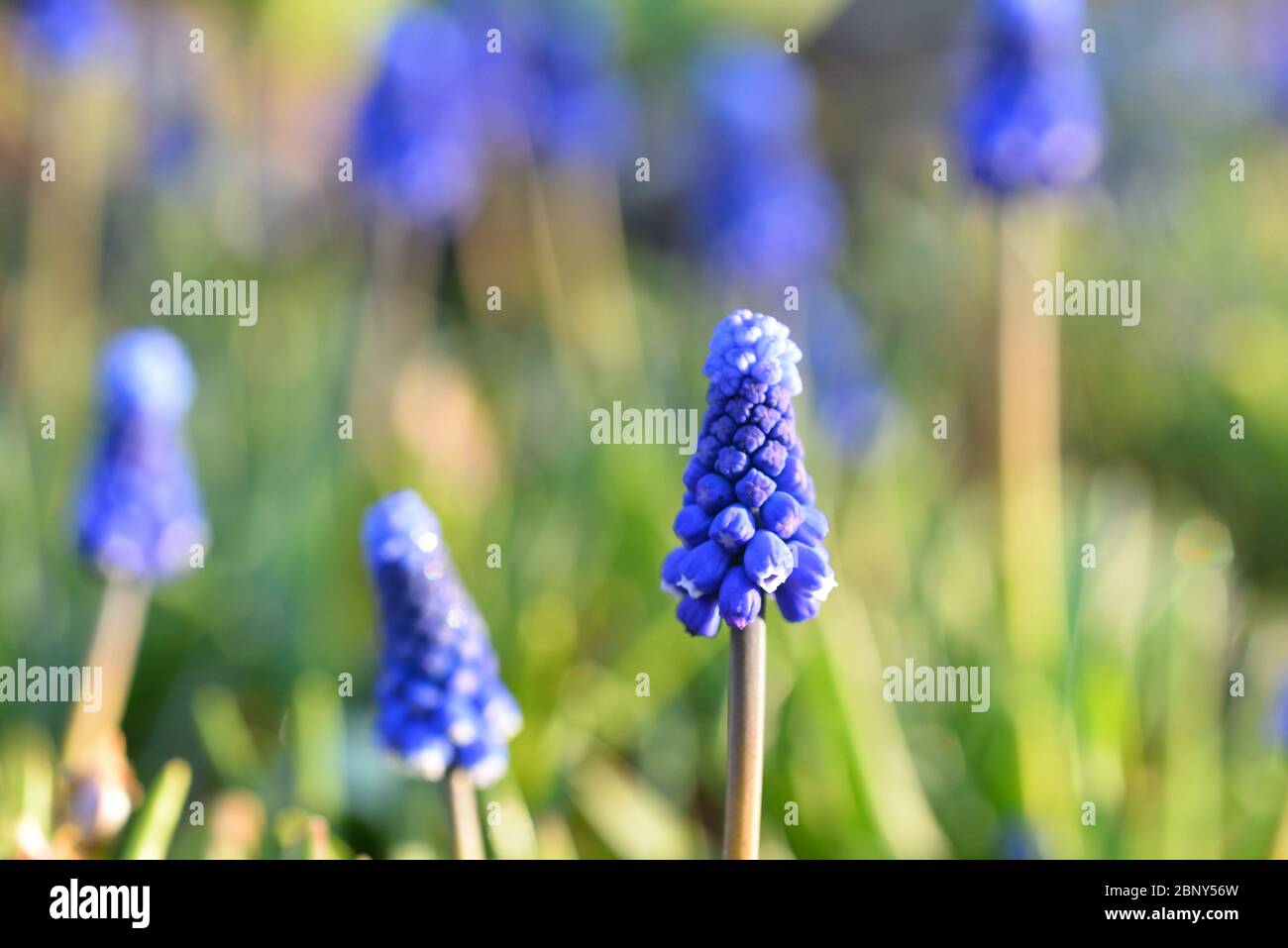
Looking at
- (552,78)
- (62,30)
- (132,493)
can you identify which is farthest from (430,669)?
(552,78)

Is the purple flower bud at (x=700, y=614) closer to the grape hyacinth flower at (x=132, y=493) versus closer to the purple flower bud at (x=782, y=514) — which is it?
the purple flower bud at (x=782, y=514)

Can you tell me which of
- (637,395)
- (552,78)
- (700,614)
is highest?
(552,78)

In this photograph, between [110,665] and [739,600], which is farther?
[110,665]

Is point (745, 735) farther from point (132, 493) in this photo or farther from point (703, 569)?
point (132, 493)
